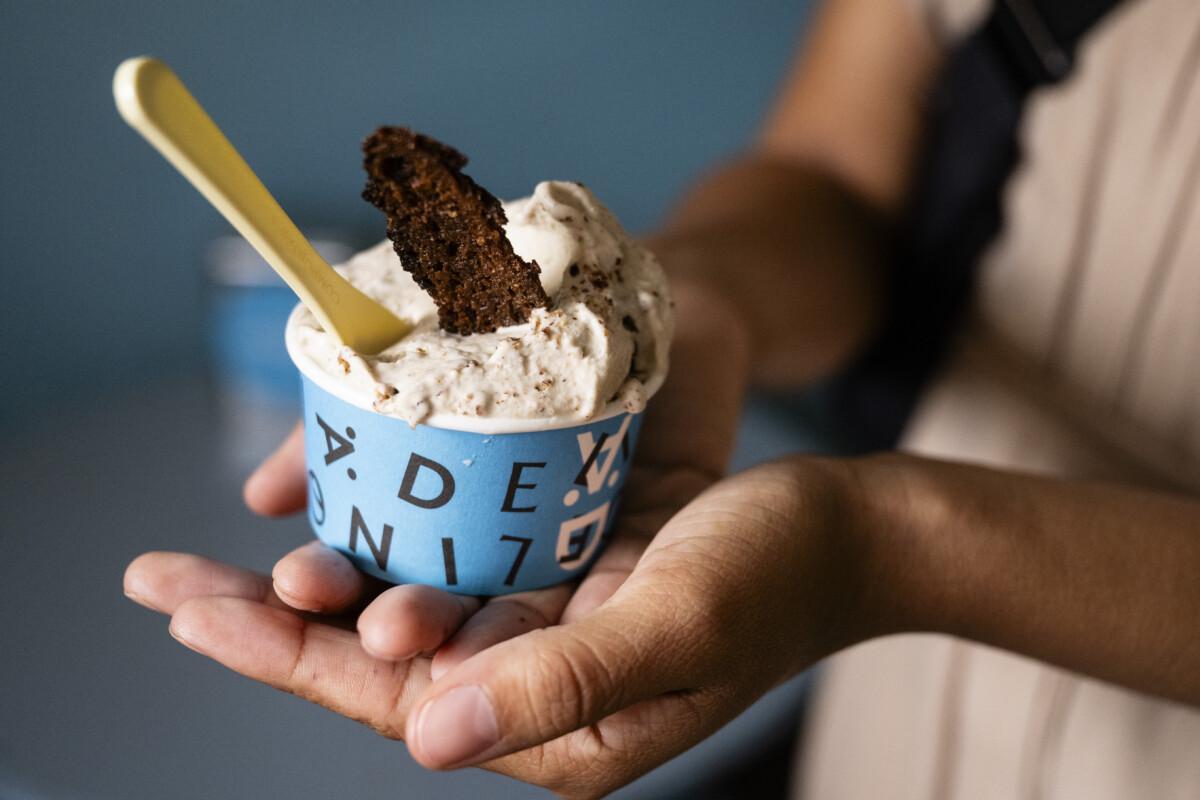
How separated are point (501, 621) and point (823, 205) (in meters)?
0.88

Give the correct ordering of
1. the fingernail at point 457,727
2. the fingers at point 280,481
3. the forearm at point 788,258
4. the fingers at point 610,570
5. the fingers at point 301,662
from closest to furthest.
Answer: the fingernail at point 457,727, the fingers at point 301,662, the fingers at point 610,570, the fingers at point 280,481, the forearm at point 788,258

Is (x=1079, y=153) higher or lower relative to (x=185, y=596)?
higher

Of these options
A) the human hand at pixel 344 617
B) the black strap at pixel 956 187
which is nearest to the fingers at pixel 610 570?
Answer: the human hand at pixel 344 617

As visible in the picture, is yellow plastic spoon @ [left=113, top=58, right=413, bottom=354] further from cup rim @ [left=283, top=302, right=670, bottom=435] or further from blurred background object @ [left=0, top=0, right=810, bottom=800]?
blurred background object @ [left=0, top=0, right=810, bottom=800]

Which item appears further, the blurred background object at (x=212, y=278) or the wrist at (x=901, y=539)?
the blurred background object at (x=212, y=278)

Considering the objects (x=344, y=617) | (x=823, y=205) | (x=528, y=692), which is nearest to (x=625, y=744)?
(x=528, y=692)

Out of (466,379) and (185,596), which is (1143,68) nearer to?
(466,379)

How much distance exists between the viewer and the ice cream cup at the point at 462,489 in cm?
77

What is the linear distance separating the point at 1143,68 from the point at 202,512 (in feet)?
4.32

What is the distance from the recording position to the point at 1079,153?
1.19 metres

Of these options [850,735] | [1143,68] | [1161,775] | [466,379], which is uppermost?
[1143,68]

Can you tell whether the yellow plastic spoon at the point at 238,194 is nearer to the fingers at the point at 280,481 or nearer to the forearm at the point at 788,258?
the fingers at the point at 280,481

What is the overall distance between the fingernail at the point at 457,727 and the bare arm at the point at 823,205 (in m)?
0.76

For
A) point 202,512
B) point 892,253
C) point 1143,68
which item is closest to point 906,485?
point 1143,68
